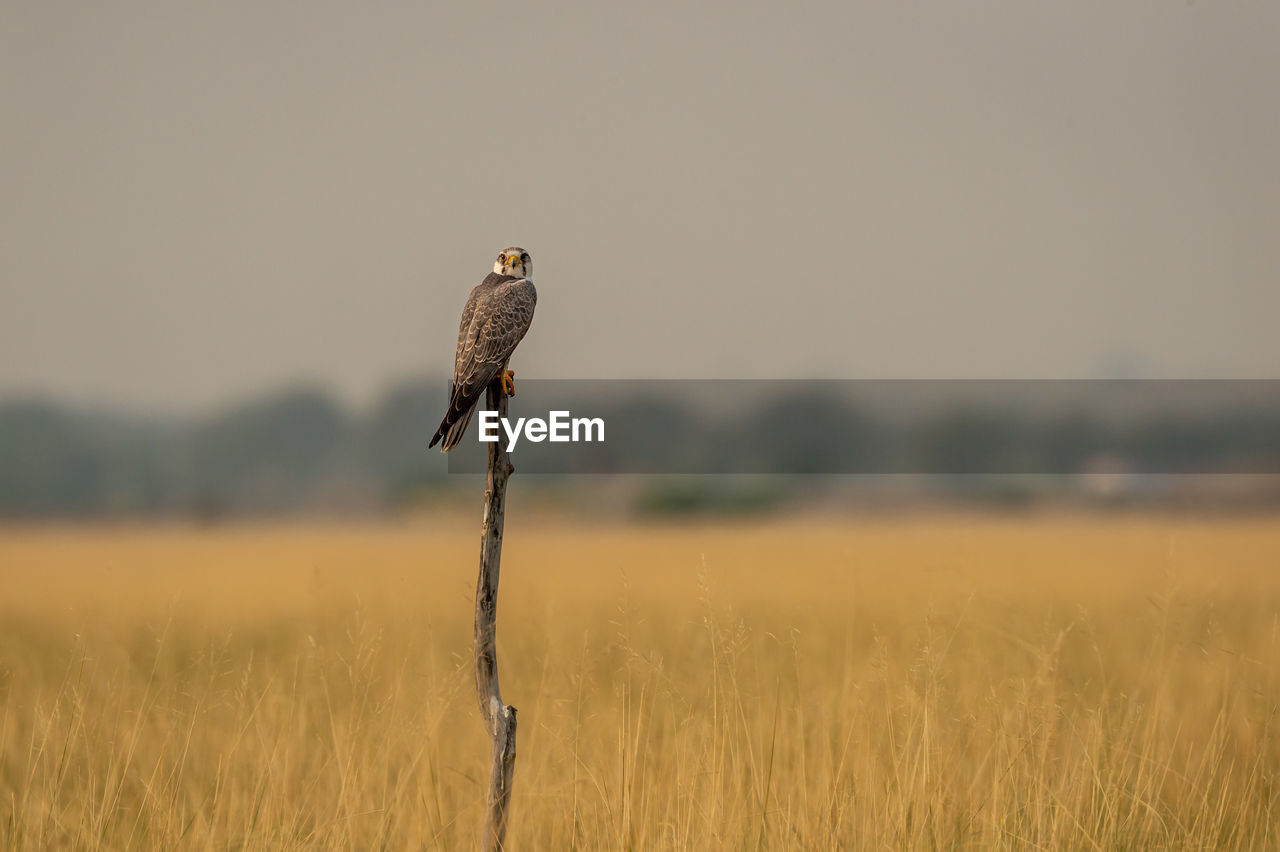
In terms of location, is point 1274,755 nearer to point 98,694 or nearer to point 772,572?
point 98,694

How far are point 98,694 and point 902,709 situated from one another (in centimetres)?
521

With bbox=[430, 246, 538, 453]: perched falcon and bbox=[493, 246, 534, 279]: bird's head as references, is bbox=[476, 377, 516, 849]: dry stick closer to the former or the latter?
bbox=[430, 246, 538, 453]: perched falcon

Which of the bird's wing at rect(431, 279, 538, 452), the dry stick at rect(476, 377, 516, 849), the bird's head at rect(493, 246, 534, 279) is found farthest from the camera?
the bird's head at rect(493, 246, 534, 279)

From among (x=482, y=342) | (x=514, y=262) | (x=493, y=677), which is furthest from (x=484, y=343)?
(x=493, y=677)

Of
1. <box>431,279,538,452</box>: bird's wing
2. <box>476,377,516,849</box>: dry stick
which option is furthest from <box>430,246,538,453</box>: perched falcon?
<box>476,377,516,849</box>: dry stick

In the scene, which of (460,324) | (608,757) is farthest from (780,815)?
(460,324)

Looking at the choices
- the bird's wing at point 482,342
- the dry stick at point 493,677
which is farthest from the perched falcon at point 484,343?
the dry stick at point 493,677

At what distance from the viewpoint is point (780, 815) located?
475 cm

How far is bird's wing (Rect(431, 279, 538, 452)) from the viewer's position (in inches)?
209

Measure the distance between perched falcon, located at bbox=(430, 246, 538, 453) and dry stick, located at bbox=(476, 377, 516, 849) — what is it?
675mm

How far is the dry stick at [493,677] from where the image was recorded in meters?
4.56

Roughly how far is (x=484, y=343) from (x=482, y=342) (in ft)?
0.04

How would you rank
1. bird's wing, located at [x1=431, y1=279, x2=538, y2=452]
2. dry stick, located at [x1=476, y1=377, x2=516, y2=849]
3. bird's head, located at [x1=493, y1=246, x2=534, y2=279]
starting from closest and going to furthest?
1. dry stick, located at [x1=476, y1=377, x2=516, y2=849]
2. bird's wing, located at [x1=431, y1=279, x2=538, y2=452]
3. bird's head, located at [x1=493, y1=246, x2=534, y2=279]

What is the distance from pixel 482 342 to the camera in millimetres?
5402
